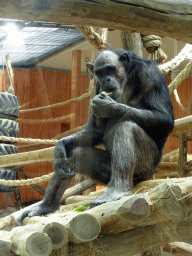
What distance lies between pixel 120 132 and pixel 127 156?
0.14 m

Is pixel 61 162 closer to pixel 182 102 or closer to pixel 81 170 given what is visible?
pixel 81 170

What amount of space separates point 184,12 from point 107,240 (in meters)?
0.96

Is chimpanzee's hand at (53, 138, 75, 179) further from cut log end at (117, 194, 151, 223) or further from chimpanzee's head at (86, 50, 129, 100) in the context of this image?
cut log end at (117, 194, 151, 223)

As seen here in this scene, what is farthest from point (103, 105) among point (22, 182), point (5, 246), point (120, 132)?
point (5, 246)

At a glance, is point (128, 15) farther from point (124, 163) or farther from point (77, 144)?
point (77, 144)

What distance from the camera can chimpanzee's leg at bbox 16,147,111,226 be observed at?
2119 mm

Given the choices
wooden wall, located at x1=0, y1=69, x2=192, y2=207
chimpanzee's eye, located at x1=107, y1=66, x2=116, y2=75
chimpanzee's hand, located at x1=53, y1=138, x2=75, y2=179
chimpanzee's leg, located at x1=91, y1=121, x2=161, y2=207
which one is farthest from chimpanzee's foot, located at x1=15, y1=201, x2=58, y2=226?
chimpanzee's eye, located at x1=107, y1=66, x2=116, y2=75

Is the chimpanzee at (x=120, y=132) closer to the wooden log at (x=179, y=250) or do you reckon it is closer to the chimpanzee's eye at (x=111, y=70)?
the chimpanzee's eye at (x=111, y=70)

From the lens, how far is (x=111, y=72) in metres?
2.22

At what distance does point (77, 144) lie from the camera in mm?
2178

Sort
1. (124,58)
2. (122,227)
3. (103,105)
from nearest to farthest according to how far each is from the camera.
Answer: (122,227) < (103,105) < (124,58)

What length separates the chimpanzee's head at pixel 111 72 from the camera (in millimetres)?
2174

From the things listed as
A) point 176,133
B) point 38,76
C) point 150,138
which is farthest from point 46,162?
point 176,133

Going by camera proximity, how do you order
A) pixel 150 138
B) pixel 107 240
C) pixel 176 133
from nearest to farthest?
pixel 107 240
pixel 150 138
pixel 176 133
